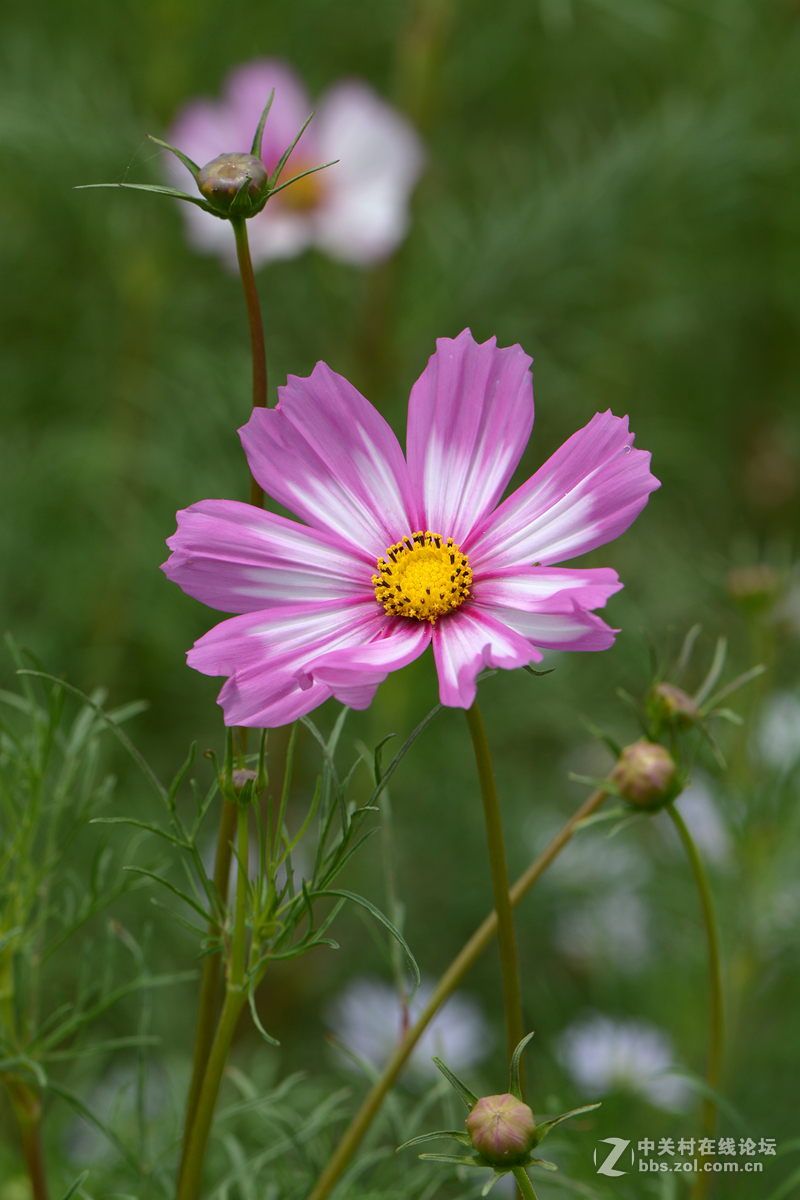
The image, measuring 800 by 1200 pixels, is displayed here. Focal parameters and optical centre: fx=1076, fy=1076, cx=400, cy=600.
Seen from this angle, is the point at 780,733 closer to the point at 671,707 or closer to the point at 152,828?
the point at 671,707

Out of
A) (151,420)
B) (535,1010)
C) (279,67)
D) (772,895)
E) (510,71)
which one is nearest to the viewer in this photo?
(772,895)

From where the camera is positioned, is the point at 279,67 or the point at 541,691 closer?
the point at 279,67

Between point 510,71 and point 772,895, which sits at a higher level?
point 510,71

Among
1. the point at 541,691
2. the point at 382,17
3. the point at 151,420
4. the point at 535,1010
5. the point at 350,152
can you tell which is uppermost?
the point at 382,17

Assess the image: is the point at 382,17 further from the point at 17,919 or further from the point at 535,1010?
the point at 17,919

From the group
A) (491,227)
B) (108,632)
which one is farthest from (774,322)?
(108,632)

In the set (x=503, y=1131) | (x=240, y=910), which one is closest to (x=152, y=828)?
(x=240, y=910)
